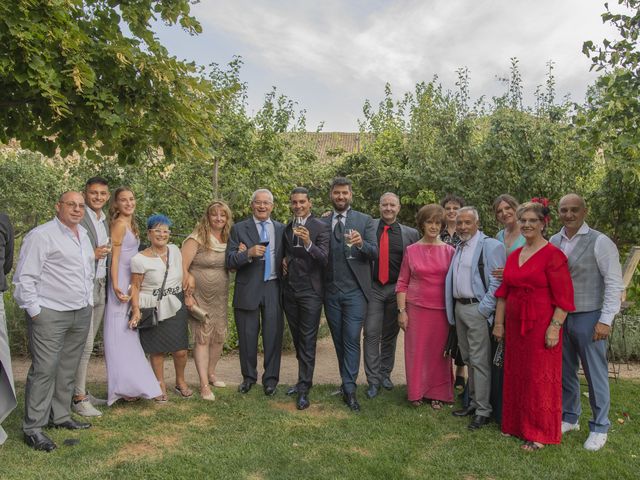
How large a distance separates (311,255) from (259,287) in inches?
28.6

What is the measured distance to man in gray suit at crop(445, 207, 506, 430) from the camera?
16.8 feet

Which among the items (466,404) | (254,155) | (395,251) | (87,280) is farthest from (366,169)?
(87,280)

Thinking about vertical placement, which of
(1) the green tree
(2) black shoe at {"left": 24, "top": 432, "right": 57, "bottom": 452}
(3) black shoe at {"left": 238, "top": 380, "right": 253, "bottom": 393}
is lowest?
(2) black shoe at {"left": 24, "top": 432, "right": 57, "bottom": 452}

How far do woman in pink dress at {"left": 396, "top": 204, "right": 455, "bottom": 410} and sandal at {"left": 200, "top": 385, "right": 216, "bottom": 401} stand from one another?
6.50 feet

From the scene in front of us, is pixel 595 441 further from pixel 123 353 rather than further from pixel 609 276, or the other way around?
pixel 123 353

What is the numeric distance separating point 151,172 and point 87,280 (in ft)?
20.5

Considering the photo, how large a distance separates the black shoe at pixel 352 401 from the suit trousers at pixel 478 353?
3.66ft

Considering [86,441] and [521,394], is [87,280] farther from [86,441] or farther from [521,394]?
[521,394]

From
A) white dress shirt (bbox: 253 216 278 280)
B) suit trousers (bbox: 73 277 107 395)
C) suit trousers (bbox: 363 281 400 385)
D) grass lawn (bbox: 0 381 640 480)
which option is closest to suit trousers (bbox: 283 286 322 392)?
white dress shirt (bbox: 253 216 278 280)

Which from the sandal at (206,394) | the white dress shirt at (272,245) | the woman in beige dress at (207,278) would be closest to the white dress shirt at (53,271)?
the woman in beige dress at (207,278)

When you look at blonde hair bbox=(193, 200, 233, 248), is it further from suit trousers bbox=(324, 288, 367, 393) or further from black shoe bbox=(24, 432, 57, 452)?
black shoe bbox=(24, 432, 57, 452)

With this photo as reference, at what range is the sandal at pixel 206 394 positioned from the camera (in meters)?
5.78

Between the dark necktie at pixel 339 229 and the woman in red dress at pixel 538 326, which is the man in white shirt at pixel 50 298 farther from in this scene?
the woman in red dress at pixel 538 326

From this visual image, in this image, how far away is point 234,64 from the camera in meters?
10.9
